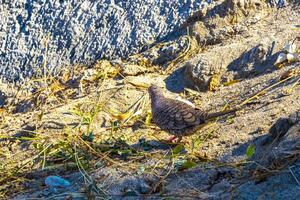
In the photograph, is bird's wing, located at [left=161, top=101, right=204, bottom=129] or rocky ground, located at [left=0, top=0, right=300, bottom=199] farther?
bird's wing, located at [left=161, top=101, right=204, bottom=129]

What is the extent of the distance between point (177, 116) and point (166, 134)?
348 mm

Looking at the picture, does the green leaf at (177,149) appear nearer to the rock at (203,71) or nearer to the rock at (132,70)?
the rock at (203,71)

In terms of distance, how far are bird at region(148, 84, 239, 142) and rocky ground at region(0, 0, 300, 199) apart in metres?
0.09

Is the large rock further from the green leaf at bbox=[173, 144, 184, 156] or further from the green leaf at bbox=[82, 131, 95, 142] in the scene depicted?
the green leaf at bbox=[173, 144, 184, 156]

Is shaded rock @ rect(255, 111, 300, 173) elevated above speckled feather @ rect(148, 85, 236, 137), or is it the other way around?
shaded rock @ rect(255, 111, 300, 173)

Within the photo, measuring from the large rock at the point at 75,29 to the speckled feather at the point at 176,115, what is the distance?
0.92m

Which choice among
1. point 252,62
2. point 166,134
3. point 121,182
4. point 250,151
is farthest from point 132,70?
point 250,151

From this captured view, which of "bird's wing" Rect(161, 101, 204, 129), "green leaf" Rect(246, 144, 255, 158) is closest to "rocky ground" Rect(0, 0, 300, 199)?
"green leaf" Rect(246, 144, 255, 158)

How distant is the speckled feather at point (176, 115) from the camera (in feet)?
17.7

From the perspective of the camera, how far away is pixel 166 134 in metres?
5.87

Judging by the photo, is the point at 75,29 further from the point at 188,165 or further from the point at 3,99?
the point at 188,165

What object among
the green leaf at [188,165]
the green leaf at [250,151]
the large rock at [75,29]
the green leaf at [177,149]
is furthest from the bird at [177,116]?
the large rock at [75,29]

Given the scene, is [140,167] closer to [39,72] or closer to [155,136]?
[155,136]

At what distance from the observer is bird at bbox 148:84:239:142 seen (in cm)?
539
